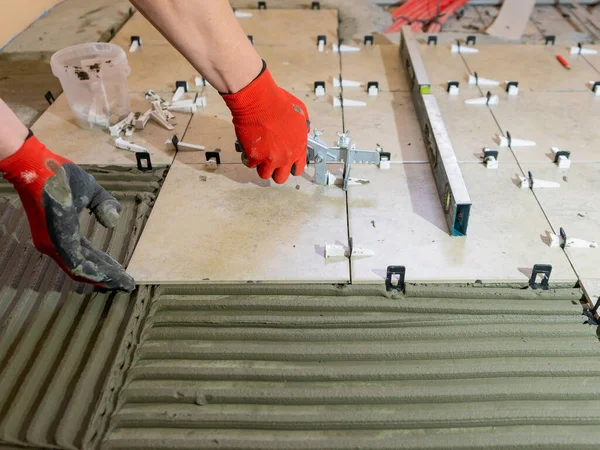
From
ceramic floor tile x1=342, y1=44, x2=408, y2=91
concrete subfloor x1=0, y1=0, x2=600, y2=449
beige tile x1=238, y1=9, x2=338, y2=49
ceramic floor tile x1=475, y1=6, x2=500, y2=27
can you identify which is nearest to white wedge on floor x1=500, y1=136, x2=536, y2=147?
ceramic floor tile x1=342, y1=44, x2=408, y2=91

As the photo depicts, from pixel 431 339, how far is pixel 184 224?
1030mm

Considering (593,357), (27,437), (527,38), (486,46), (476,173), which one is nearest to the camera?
(27,437)

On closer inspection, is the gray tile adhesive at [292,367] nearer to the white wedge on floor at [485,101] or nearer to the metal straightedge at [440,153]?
the metal straightedge at [440,153]

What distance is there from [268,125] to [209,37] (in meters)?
0.40

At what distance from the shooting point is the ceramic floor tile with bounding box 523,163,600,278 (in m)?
1.93

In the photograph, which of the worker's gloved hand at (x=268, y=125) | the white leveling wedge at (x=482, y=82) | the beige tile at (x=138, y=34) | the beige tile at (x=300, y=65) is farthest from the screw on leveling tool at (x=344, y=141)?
the beige tile at (x=138, y=34)

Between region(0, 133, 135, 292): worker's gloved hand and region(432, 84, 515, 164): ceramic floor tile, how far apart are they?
1.59 meters

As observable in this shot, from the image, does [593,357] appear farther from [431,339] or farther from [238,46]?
[238,46]

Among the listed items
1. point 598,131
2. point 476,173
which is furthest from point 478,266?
point 598,131

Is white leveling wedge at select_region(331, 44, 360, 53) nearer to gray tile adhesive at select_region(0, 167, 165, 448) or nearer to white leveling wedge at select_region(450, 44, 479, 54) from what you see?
white leveling wedge at select_region(450, 44, 479, 54)

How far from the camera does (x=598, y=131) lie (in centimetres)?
261

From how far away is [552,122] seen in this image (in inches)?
106

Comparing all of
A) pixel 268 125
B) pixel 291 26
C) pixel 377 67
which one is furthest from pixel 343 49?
pixel 268 125

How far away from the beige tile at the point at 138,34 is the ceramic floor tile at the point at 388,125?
1.47m
